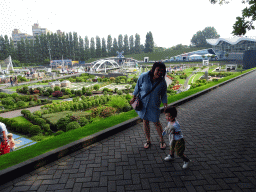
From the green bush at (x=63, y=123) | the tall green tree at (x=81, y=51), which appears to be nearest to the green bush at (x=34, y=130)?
the green bush at (x=63, y=123)

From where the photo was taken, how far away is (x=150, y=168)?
3594 millimetres

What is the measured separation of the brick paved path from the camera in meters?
3.12

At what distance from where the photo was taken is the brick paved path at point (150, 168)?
312cm

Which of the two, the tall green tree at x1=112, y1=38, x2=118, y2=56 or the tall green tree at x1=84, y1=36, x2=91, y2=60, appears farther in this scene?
the tall green tree at x1=112, y1=38, x2=118, y2=56

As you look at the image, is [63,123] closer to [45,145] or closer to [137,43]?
[45,145]

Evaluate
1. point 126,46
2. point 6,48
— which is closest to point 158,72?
point 6,48

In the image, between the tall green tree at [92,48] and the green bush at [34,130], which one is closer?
the green bush at [34,130]

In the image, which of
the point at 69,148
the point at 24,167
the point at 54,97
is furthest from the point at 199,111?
the point at 54,97

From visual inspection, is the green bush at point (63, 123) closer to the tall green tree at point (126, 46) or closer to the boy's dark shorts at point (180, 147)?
the boy's dark shorts at point (180, 147)

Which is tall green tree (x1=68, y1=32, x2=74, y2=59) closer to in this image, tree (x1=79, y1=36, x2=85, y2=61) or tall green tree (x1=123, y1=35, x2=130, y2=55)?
tree (x1=79, y1=36, x2=85, y2=61)

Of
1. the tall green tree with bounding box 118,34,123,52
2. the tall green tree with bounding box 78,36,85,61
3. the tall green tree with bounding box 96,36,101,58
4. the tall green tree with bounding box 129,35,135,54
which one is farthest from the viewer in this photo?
the tall green tree with bounding box 129,35,135,54

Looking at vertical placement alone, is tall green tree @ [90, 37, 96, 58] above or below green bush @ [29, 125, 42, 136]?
above

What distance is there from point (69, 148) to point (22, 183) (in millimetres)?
1139

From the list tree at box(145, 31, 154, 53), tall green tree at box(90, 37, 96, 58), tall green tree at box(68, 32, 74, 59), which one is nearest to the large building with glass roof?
tree at box(145, 31, 154, 53)
